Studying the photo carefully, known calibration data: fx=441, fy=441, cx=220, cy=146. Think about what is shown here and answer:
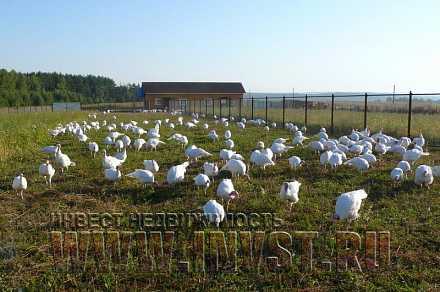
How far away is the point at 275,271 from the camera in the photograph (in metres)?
4.89

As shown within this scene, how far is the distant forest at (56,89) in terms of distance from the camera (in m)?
70.0

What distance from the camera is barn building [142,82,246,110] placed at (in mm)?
62281

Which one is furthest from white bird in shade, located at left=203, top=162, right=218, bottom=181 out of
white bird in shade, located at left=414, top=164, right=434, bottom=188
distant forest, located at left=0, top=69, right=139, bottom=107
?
distant forest, located at left=0, top=69, right=139, bottom=107

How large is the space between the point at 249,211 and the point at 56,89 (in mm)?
94880

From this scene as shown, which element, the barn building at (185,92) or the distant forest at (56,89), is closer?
the barn building at (185,92)

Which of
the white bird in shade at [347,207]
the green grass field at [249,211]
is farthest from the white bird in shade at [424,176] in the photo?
the white bird in shade at [347,207]

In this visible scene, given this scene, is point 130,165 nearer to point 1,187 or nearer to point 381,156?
point 1,187

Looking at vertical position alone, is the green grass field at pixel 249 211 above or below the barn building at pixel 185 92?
below

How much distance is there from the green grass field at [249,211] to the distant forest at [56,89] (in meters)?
63.4

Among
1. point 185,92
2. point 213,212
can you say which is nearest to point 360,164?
point 213,212

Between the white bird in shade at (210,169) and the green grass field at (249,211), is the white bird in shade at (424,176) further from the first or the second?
the white bird in shade at (210,169)

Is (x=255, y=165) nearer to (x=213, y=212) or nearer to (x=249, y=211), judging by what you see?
(x=249, y=211)

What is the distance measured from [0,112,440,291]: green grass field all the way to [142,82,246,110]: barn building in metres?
49.7

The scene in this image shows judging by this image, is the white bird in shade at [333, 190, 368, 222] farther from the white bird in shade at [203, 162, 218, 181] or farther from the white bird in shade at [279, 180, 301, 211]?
the white bird in shade at [203, 162, 218, 181]
